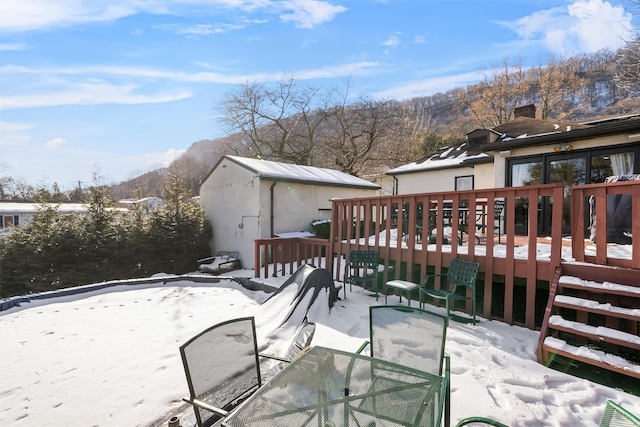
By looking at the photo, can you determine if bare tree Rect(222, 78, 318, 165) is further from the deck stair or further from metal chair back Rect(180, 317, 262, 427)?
metal chair back Rect(180, 317, 262, 427)

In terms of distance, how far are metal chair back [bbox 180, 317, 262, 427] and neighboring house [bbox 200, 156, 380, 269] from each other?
779 centimetres

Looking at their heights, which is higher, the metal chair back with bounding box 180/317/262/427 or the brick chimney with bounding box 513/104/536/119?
the brick chimney with bounding box 513/104/536/119

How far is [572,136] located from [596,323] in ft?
15.1

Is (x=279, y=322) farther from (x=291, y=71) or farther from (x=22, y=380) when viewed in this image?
(x=291, y=71)

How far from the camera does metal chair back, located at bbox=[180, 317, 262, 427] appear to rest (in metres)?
1.73

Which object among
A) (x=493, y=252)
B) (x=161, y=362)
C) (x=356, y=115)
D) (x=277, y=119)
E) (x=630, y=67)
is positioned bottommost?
(x=161, y=362)

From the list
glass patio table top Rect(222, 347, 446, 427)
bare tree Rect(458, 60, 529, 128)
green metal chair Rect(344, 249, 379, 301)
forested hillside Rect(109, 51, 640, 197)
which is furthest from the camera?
bare tree Rect(458, 60, 529, 128)

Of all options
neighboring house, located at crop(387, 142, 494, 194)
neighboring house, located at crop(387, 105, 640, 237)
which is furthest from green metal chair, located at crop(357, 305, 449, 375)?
neighboring house, located at crop(387, 142, 494, 194)

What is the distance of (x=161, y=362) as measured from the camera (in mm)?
3330

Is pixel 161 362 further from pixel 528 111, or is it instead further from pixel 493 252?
pixel 528 111

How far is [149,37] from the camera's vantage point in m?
6.48

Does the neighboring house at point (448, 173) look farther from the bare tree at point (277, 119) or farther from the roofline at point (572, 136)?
the bare tree at point (277, 119)

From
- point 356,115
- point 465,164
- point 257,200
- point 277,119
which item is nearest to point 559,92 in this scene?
point 356,115

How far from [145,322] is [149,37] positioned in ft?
19.6
